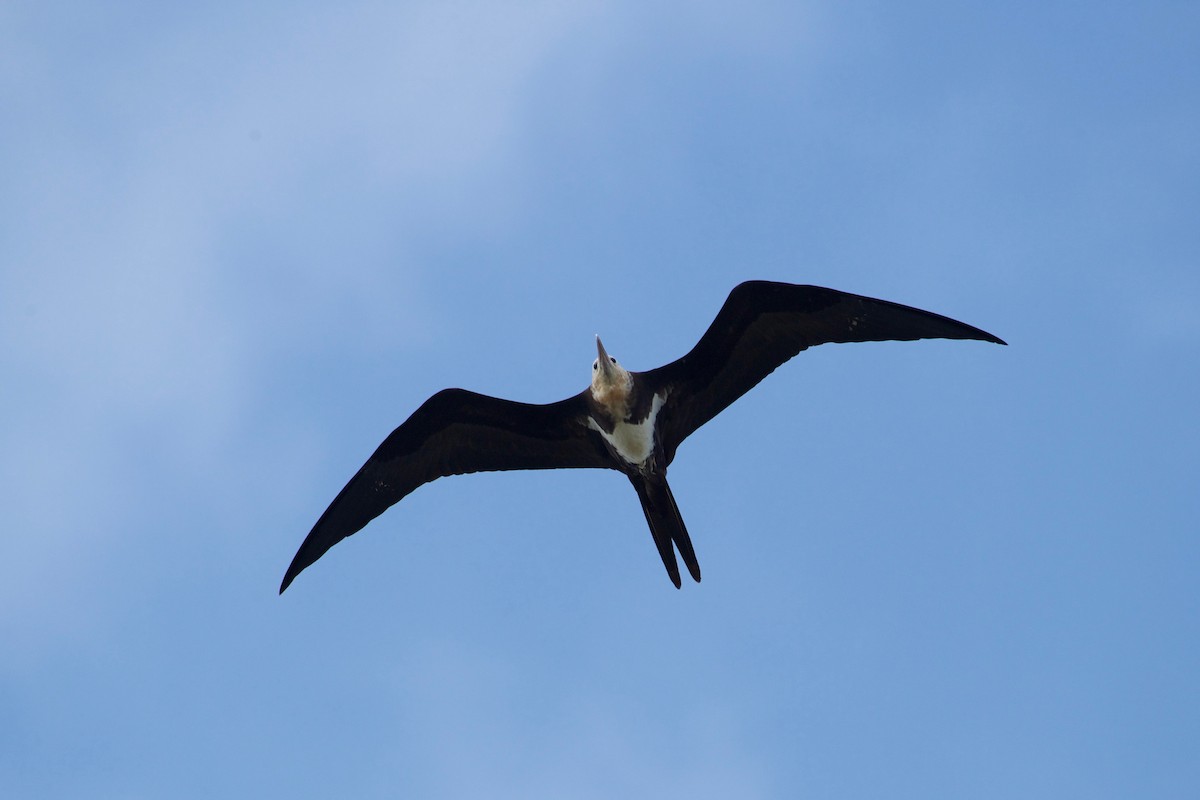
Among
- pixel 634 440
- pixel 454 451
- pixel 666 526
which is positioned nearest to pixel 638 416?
pixel 634 440

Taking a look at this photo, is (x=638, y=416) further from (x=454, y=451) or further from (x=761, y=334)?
(x=454, y=451)

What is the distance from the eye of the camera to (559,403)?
484 inches

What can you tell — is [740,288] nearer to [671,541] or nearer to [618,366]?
[618,366]

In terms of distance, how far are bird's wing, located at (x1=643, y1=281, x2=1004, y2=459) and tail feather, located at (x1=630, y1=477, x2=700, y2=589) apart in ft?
1.28

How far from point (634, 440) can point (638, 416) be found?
0.20 meters

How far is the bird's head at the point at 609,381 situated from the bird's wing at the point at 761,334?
246mm

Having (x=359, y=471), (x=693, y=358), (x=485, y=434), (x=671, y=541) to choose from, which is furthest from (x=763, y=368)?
(x=359, y=471)

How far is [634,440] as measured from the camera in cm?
1190

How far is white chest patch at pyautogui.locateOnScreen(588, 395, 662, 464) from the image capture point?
39.0 ft

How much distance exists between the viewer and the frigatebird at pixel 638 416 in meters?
11.7

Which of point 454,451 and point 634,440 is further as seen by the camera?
point 454,451

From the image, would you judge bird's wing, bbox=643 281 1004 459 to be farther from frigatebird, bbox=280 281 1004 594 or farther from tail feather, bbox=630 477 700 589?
tail feather, bbox=630 477 700 589

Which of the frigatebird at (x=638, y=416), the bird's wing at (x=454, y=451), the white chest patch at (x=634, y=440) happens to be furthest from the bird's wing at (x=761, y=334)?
the bird's wing at (x=454, y=451)

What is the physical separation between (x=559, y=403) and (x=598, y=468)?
26.3 inches
